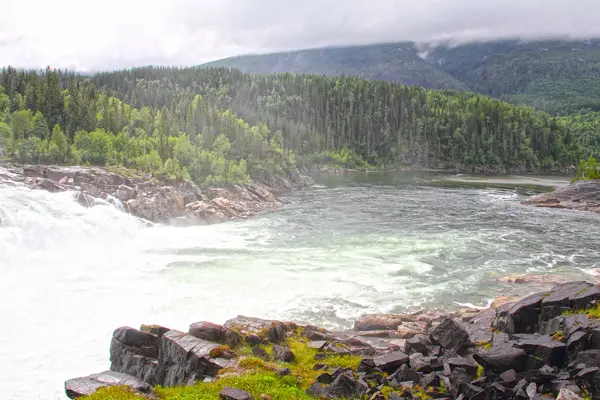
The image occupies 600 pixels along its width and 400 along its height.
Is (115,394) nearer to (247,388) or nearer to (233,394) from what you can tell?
(233,394)

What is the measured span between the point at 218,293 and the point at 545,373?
81.4ft

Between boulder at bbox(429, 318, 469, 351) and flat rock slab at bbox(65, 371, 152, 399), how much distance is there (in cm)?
1357

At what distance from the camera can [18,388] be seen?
23531mm

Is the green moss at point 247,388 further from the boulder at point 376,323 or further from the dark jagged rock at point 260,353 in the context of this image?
the boulder at point 376,323

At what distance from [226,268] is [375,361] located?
2511 centimetres

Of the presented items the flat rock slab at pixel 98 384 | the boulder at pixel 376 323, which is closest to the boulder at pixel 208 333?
the flat rock slab at pixel 98 384

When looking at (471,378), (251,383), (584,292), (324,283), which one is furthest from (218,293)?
(584,292)

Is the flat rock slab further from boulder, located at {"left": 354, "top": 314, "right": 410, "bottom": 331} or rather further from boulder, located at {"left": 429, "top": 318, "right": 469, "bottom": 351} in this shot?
boulder, located at {"left": 354, "top": 314, "right": 410, "bottom": 331}

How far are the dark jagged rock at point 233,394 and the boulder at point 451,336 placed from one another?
10.1m

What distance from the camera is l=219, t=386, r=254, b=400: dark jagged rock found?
17.8 metres

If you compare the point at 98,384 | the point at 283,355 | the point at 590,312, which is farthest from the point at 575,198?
the point at 98,384

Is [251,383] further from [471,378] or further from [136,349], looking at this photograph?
[471,378]

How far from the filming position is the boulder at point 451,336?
22.7 meters

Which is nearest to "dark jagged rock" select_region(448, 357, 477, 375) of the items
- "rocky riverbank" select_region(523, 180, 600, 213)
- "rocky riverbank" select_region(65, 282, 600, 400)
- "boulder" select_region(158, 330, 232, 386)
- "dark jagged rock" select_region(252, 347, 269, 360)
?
"rocky riverbank" select_region(65, 282, 600, 400)
